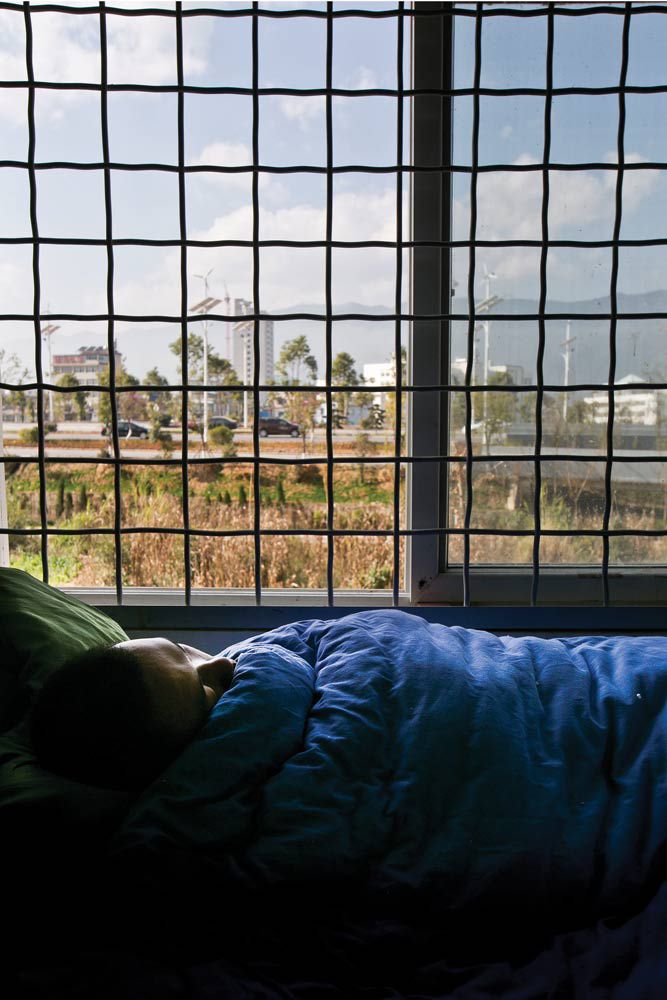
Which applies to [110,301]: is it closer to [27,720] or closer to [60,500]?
[60,500]

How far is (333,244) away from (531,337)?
19.6 inches

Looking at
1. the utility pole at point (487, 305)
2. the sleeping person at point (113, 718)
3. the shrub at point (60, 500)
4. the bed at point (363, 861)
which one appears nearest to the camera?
the bed at point (363, 861)

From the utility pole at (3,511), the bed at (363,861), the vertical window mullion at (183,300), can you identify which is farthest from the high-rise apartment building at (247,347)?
the bed at (363,861)

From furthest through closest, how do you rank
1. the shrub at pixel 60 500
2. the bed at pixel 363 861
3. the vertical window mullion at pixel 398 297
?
1. the shrub at pixel 60 500
2. the vertical window mullion at pixel 398 297
3. the bed at pixel 363 861

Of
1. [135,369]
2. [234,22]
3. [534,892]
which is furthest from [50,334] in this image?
[534,892]

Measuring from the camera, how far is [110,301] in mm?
1683

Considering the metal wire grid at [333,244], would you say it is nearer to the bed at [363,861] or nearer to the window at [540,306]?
the window at [540,306]

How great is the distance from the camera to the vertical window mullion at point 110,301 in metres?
1.62

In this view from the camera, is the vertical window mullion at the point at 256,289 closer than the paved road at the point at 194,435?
Yes

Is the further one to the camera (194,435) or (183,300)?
(194,435)

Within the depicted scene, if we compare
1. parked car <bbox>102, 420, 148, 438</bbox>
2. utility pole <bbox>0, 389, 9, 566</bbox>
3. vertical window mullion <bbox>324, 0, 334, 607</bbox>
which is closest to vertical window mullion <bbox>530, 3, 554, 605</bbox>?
vertical window mullion <bbox>324, 0, 334, 607</bbox>

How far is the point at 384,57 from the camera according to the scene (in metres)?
1.70

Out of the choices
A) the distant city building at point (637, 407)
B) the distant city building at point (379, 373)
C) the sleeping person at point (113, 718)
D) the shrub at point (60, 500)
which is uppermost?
the distant city building at point (379, 373)

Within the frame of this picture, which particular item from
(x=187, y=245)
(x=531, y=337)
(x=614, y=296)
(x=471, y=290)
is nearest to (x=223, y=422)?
(x=187, y=245)
